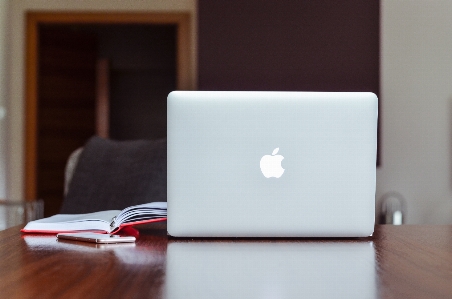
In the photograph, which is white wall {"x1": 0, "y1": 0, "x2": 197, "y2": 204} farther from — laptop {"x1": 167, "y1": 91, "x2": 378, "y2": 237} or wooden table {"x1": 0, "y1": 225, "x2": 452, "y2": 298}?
wooden table {"x1": 0, "y1": 225, "x2": 452, "y2": 298}

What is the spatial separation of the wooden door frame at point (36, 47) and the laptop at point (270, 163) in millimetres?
2948

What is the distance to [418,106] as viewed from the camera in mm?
3533

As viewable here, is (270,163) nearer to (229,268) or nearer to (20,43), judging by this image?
(229,268)

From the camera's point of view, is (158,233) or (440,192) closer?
(158,233)

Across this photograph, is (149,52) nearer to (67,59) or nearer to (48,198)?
(67,59)

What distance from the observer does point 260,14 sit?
3.30 meters

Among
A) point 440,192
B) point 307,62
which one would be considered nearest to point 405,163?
point 440,192

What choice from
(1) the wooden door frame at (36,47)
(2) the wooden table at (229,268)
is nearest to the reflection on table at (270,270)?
(2) the wooden table at (229,268)

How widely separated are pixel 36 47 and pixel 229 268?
3.87 m

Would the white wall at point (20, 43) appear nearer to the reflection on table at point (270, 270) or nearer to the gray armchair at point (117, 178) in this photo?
the gray armchair at point (117, 178)

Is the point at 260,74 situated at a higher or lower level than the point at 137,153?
higher

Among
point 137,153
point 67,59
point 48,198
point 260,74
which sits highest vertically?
point 67,59

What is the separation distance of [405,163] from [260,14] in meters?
1.42

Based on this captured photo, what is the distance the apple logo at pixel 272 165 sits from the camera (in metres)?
0.98
